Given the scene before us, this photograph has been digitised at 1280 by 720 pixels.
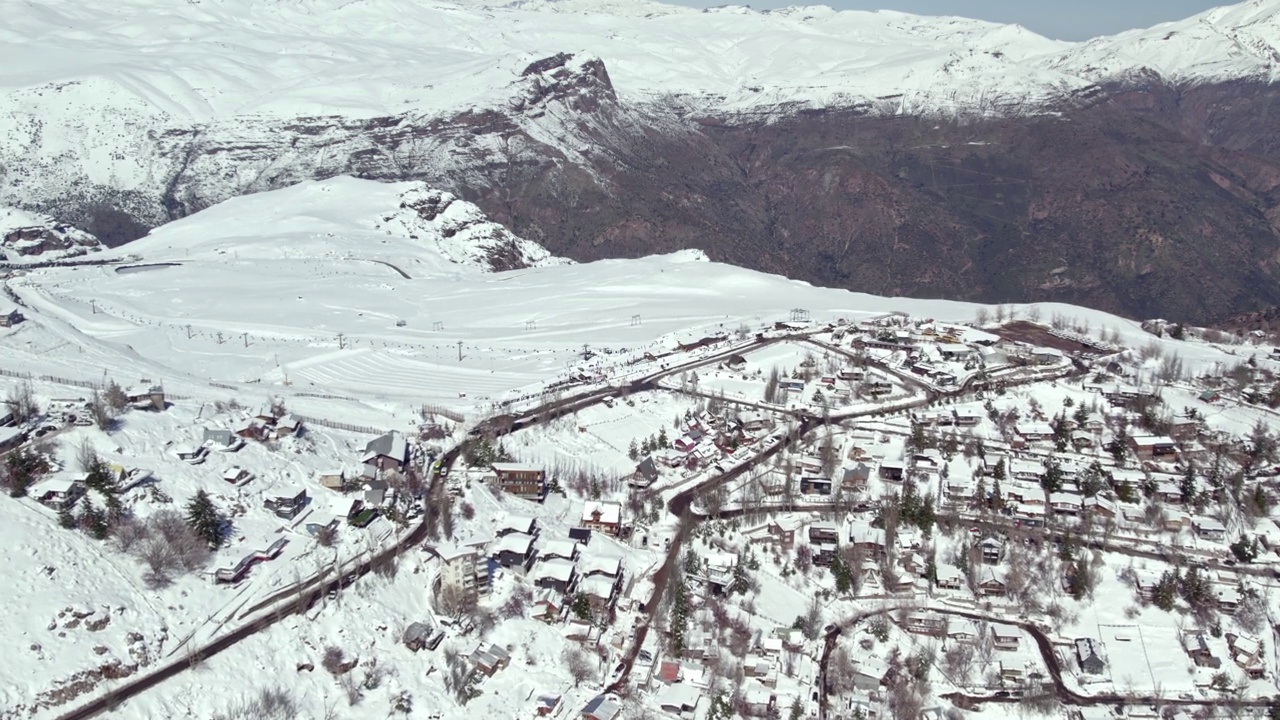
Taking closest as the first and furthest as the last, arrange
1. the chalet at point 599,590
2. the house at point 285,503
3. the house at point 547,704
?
the house at point 547,704
the chalet at point 599,590
the house at point 285,503

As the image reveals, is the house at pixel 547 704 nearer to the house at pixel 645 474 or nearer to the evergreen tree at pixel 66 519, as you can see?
the evergreen tree at pixel 66 519

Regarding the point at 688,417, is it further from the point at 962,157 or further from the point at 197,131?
the point at 962,157

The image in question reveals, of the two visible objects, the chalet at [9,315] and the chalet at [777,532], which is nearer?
the chalet at [777,532]

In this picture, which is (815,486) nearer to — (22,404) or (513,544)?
(513,544)

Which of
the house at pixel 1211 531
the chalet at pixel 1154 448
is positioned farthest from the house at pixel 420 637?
the chalet at pixel 1154 448

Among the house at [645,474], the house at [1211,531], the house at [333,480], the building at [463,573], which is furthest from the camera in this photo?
the house at [645,474]

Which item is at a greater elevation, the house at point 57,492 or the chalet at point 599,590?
the house at point 57,492

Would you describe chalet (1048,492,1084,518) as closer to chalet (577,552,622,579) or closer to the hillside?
chalet (577,552,622,579)
